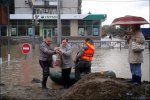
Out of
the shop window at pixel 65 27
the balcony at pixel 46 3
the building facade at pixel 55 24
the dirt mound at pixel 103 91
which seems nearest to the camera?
the dirt mound at pixel 103 91

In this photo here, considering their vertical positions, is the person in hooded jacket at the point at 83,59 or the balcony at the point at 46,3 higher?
the balcony at the point at 46,3

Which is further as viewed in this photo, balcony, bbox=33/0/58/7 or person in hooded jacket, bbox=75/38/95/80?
balcony, bbox=33/0/58/7

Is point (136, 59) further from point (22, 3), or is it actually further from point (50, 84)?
point (22, 3)

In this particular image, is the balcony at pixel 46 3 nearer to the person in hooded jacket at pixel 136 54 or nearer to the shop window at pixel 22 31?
the shop window at pixel 22 31

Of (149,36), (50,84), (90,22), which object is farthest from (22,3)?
(50,84)

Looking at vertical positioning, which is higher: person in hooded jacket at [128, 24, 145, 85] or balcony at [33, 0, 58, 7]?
balcony at [33, 0, 58, 7]

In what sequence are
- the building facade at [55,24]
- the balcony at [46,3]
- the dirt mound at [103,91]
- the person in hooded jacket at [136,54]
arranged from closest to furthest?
the dirt mound at [103,91]
the person in hooded jacket at [136,54]
the building facade at [55,24]
the balcony at [46,3]

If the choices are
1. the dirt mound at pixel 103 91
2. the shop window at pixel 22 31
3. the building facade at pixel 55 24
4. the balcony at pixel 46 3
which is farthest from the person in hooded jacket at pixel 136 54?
the balcony at pixel 46 3

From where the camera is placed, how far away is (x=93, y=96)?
840cm

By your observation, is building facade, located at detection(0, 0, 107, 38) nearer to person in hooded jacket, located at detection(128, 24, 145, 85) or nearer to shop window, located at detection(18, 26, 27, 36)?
shop window, located at detection(18, 26, 27, 36)

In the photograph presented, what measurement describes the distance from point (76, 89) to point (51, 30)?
59719 mm

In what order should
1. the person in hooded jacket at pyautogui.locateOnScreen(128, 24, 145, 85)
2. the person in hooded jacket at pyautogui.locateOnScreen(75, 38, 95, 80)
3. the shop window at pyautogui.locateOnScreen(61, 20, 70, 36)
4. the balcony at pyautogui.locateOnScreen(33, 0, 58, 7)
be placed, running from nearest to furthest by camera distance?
the person in hooded jacket at pyautogui.locateOnScreen(128, 24, 145, 85) → the person in hooded jacket at pyautogui.locateOnScreen(75, 38, 95, 80) → the shop window at pyautogui.locateOnScreen(61, 20, 70, 36) → the balcony at pyautogui.locateOnScreen(33, 0, 58, 7)

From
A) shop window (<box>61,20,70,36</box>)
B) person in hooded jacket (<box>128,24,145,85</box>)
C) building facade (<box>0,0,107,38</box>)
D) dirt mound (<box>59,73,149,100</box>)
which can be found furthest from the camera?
shop window (<box>61,20,70,36</box>)

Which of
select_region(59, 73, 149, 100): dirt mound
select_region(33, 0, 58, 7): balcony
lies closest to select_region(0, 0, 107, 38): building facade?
select_region(33, 0, 58, 7): balcony
